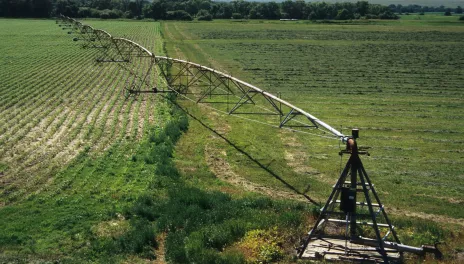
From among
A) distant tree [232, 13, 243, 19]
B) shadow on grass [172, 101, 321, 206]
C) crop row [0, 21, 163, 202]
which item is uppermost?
distant tree [232, 13, 243, 19]

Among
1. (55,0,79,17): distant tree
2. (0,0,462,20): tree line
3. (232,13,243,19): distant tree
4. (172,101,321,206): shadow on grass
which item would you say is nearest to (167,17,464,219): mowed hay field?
(172,101,321,206): shadow on grass

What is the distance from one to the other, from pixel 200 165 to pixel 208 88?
Answer: 1581 centimetres

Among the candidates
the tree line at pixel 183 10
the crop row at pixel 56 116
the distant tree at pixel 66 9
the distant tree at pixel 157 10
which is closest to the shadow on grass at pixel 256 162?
the crop row at pixel 56 116

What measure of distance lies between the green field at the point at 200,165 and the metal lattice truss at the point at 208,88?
1.23 m

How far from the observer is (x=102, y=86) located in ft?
130

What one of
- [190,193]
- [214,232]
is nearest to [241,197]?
[190,193]

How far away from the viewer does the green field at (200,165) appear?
591 inches

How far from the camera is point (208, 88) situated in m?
37.6

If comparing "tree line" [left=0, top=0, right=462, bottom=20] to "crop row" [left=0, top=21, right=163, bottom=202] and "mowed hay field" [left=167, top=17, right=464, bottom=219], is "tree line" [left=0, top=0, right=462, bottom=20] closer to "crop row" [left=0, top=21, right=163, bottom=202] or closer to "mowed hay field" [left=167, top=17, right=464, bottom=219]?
"mowed hay field" [left=167, top=17, right=464, bottom=219]

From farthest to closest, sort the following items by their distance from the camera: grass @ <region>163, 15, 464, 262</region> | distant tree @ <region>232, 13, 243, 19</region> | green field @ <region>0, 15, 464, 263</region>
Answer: distant tree @ <region>232, 13, 243, 19</region>, grass @ <region>163, 15, 464, 262</region>, green field @ <region>0, 15, 464, 263</region>

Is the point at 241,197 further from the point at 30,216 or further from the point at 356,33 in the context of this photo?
the point at 356,33

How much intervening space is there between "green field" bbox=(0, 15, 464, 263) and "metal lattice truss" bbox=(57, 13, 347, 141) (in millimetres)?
1233

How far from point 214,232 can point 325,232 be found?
3270 mm

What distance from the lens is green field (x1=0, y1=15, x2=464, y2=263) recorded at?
15016mm
